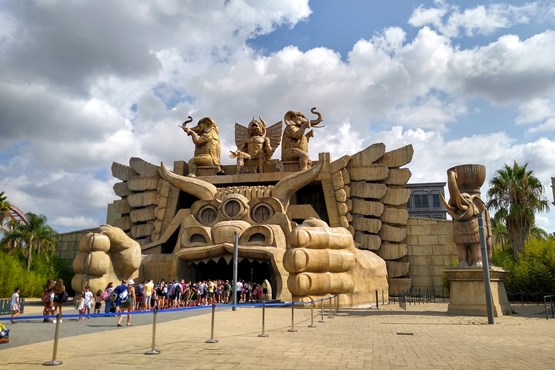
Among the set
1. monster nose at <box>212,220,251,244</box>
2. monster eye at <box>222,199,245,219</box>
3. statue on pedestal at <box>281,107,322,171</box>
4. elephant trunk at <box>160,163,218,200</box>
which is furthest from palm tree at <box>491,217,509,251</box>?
elephant trunk at <box>160,163,218,200</box>

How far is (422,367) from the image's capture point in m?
6.34

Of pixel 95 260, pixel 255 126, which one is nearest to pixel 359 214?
pixel 255 126

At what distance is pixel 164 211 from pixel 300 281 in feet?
50.1

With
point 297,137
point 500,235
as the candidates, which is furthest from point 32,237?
point 500,235

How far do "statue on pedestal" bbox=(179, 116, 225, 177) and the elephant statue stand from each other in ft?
63.0

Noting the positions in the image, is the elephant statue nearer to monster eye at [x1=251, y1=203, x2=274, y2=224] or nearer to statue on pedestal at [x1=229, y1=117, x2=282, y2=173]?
monster eye at [x1=251, y1=203, x2=274, y2=224]

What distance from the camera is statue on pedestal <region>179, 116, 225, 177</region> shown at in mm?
31922

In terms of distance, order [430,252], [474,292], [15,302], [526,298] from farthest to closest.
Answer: [430,252]
[526,298]
[474,292]
[15,302]

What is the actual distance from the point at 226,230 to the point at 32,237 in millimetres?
20852

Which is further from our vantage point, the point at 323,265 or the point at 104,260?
the point at 104,260

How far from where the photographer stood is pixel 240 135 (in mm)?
33812

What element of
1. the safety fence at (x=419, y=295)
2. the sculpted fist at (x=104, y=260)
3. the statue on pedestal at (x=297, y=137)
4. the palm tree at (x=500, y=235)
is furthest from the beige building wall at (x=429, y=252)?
the sculpted fist at (x=104, y=260)

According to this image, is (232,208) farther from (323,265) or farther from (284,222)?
(323,265)

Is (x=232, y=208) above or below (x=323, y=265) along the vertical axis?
above
